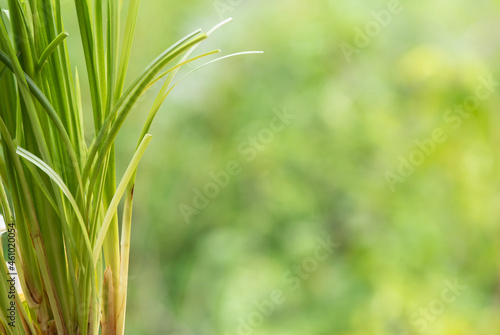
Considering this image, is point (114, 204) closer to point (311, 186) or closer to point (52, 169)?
point (52, 169)

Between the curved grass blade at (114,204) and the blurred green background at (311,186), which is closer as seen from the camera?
the curved grass blade at (114,204)

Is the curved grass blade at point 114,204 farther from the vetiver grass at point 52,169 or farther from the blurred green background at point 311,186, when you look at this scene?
the blurred green background at point 311,186

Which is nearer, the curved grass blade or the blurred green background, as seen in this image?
the curved grass blade

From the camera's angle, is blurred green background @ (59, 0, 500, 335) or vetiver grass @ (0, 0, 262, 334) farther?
blurred green background @ (59, 0, 500, 335)

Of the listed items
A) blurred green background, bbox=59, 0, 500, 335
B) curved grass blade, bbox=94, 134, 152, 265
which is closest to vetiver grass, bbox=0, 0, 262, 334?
curved grass blade, bbox=94, 134, 152, 265

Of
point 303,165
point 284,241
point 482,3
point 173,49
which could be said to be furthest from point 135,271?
point 482,3

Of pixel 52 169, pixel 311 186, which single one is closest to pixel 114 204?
pixel 52 169

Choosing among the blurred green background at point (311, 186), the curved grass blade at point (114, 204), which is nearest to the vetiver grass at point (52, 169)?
the curved grass blade at point (114, 204)

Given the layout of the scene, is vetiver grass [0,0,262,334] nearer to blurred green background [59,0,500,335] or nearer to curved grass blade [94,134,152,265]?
curved grass blade [94,134,152,265]
